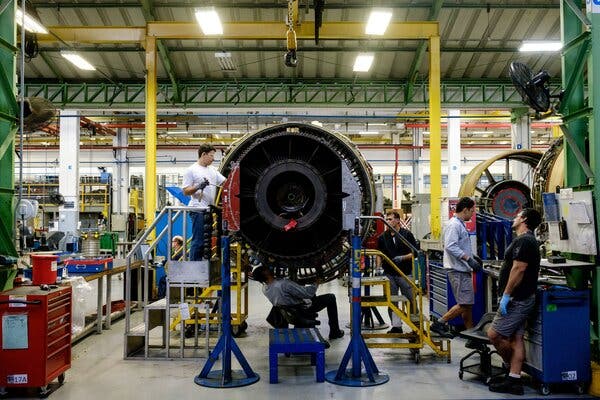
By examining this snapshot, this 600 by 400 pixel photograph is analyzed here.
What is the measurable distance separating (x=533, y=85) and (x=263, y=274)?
10.4 ft

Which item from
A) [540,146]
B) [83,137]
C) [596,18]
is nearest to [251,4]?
[596,18]

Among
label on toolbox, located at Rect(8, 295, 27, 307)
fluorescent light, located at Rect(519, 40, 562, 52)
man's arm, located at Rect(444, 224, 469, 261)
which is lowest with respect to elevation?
label on toolbox, located at Rect(8, 295, 27, 307)

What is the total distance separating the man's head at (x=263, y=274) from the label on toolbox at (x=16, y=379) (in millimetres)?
2224

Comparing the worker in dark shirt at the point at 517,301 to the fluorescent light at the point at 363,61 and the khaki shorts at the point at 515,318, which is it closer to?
the khaki shorts at the point at 515,318

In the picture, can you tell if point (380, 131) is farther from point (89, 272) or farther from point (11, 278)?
point (11, 278)

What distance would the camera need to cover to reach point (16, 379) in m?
4.08

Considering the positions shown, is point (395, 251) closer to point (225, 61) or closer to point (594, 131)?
point (594, 131)

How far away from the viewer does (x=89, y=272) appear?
614 cm

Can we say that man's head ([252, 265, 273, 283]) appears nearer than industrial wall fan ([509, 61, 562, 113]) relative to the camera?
No

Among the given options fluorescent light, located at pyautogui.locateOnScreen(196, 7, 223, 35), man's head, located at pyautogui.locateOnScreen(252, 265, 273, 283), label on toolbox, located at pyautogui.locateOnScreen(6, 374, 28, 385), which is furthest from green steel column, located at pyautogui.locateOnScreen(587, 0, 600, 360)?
fluorescent light, located at pyautogui.locateOnScreen(196, 7, 223, 35)

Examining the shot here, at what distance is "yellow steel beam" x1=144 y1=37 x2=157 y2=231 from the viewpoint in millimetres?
10203

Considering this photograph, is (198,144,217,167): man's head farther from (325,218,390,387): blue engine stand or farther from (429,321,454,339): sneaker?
(429,321,454,339): sneaker

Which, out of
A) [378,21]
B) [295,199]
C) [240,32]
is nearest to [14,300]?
[295,199]

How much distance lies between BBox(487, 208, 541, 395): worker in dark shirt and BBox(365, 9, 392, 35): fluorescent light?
19.7 feet
